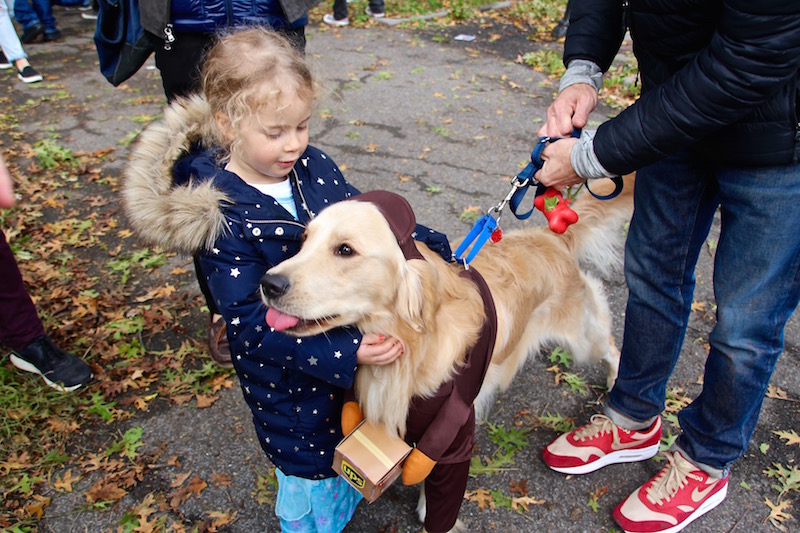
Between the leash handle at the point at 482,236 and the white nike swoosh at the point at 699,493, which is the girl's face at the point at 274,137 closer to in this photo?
the leash handle at the point at 482,236

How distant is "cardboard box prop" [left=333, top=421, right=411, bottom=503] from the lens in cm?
163

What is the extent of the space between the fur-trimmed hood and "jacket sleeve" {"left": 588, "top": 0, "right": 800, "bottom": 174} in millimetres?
1219

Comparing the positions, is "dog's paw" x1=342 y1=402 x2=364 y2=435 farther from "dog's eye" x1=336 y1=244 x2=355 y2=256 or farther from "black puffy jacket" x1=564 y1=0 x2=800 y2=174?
"black puffy jacket" x1=564 y1=0 x2=800 y2=174

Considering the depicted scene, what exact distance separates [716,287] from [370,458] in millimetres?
1320

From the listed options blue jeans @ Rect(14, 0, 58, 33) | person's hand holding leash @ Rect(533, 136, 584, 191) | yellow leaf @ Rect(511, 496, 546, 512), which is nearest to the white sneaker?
blue jeans @ Rect(14, 0, 58, 33)

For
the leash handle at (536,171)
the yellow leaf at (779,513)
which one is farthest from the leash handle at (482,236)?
the yellow leaf at (779,513)

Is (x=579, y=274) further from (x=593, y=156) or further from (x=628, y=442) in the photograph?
(x=593, y=156)

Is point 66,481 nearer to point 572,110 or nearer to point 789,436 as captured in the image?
point 572,110

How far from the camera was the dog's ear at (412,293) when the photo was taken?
1559 mm

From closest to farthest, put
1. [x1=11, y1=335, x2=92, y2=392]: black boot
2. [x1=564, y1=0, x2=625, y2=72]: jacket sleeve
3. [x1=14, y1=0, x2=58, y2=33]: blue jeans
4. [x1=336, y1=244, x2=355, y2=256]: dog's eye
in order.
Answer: [x1=336, y1=244, x2=355, y2=256]: dog's eye < [x1=564, y1=0, x2=625, y2=72]: jacket sleeve < [x1=11, y1=335, x2=92, y2=392]: black boot < [x1=14, y1=0, x2=58, y2=33]: blue jeans

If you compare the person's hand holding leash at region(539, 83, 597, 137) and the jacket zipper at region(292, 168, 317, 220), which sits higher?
the person's hand holding leash at region(539, 83, 597, 137)

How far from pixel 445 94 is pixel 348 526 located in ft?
17.5

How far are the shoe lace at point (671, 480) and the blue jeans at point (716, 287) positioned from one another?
2.1 inches

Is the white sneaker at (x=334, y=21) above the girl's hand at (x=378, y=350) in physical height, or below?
below
